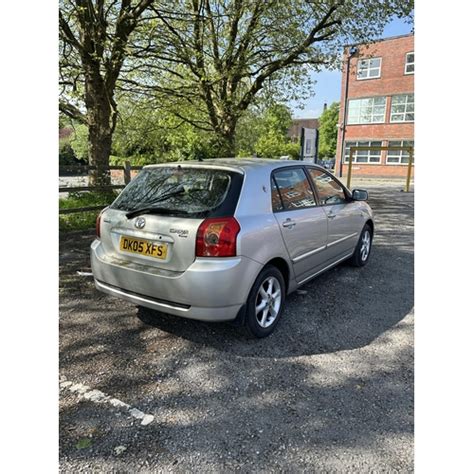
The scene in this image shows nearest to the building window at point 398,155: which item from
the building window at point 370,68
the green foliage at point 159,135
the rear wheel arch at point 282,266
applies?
the building window at point 370,68

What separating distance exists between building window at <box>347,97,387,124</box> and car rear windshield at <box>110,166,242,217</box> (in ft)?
95.6

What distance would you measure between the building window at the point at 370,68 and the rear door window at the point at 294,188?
94.7 ft

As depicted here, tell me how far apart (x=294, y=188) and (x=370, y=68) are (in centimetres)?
2999

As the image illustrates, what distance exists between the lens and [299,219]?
3.71m

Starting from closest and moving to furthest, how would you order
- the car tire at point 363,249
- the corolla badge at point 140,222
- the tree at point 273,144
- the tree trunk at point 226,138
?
1. the corolla badge at point 140,222
2. the car tire at point 363,249
3. the tree trunk at point 226,138
4. the tree at point 273,144

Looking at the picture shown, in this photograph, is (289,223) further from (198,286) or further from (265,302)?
(198,286)

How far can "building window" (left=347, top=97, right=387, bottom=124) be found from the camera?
2864cm

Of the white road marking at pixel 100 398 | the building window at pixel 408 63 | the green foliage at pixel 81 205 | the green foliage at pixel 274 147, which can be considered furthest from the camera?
the green foliage at pixel 274 147

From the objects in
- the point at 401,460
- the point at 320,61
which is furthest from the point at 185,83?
the point at 401,460

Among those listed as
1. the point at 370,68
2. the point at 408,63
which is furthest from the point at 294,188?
the point at 370,68

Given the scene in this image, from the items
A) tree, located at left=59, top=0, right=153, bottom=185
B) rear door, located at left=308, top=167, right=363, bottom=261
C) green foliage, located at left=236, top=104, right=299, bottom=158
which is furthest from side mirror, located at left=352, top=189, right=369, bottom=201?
green foliage, located at left=236, top=104, right=299, bottom=158

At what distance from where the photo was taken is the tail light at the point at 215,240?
2.84 meters

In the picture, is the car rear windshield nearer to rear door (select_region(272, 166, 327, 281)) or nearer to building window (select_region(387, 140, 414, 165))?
rear door (select_region(272, 166, 327, 281))

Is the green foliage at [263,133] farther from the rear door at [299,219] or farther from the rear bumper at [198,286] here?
the rear bumper at [198,286]
